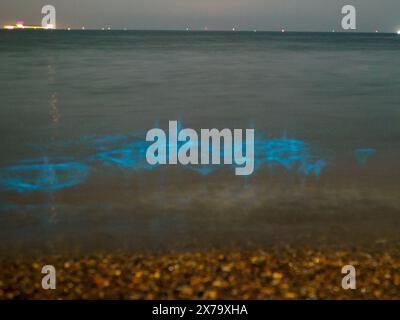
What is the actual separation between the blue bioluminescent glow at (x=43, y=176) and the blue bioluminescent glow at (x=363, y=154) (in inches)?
236

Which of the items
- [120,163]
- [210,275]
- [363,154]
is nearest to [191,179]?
[120,163]

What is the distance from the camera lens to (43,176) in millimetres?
8797

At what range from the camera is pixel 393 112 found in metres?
17.0

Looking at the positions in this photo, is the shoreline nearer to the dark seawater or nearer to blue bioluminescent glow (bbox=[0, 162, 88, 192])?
the dark seawater

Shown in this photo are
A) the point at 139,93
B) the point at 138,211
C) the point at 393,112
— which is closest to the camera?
the point at 138,211

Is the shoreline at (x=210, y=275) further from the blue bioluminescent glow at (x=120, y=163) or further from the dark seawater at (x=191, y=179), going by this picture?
the blue bioluminescent glow at (x=120, y=163)

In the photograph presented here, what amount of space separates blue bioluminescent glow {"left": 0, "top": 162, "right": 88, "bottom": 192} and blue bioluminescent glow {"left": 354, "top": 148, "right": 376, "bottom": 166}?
5.98m

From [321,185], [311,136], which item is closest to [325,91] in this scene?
[311,136]

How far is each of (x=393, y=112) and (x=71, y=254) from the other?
48.3 feet

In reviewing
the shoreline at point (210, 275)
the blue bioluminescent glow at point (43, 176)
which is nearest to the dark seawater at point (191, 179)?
the blue bioluminescent glow at point (43, 176)

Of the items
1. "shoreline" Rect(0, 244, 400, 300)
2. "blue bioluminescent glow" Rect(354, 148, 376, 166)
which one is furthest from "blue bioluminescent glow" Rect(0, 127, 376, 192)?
"shoreline" Rect(0, 244, 400, 300)

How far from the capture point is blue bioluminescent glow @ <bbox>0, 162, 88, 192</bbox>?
816 centimetres
